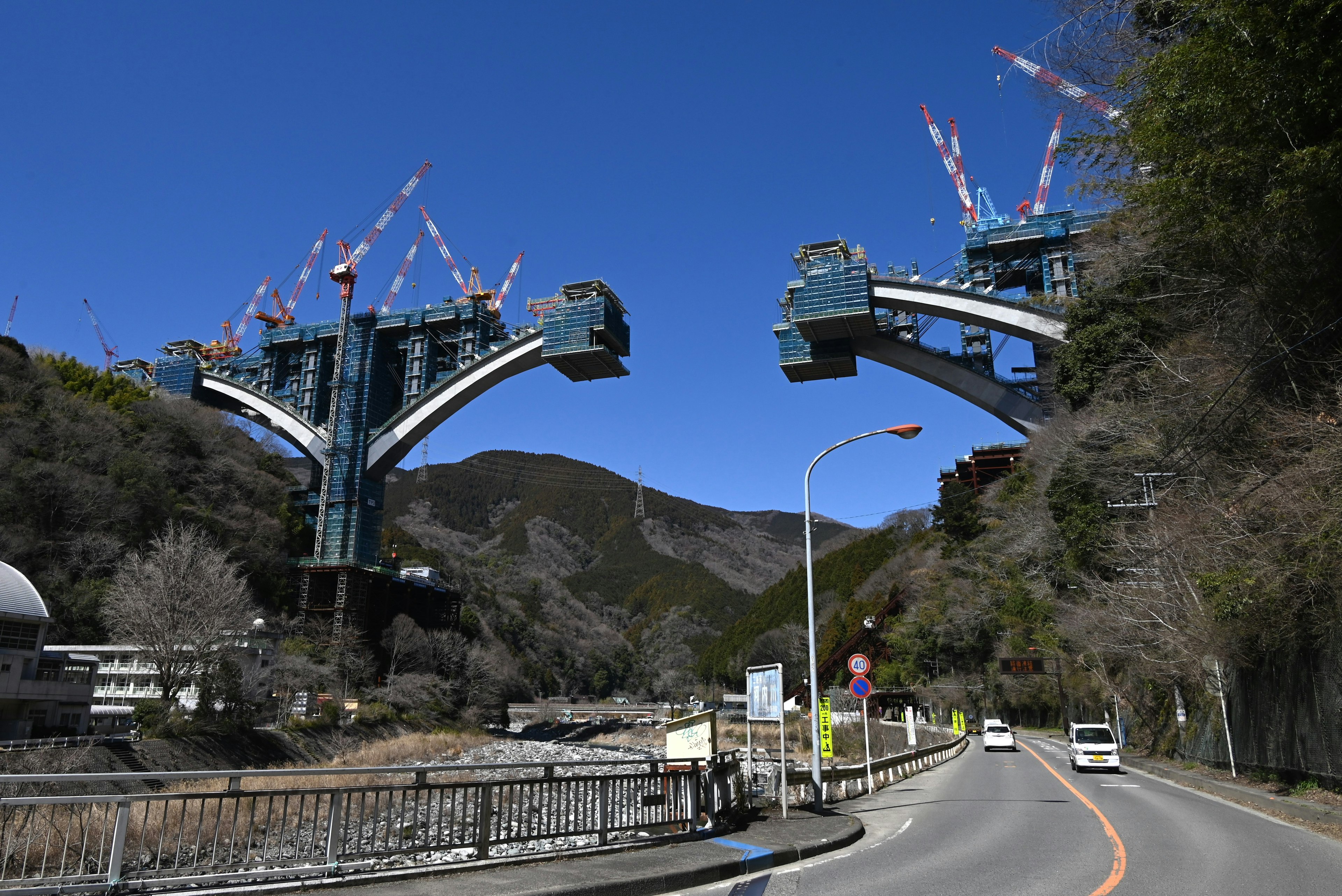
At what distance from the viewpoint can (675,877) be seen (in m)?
9.20

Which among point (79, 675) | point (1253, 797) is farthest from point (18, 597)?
point (1253, 797)

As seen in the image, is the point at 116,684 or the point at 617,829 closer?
the point at 617,829

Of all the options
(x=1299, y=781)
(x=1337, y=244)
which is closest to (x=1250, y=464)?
(x=1337, y=244)

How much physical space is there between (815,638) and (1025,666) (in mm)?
44152

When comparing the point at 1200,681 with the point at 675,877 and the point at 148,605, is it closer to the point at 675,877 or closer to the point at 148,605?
the point at 675,877

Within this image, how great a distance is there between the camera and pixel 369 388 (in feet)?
276

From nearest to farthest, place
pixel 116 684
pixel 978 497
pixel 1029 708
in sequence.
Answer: pixel 116 684
pixel 1029 708
pixel 978 497

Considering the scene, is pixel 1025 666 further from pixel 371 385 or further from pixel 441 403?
pixel 371 385

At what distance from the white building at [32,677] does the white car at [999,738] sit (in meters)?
46.2

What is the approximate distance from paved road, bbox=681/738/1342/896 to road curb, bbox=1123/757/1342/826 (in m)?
0.45

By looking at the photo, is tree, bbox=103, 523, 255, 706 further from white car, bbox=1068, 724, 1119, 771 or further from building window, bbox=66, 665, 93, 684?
white car, bbox=1068, 724, 1119, 771

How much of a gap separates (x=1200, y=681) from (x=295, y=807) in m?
30.1

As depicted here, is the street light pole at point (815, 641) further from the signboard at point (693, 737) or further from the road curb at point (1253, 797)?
the road curb at point (1253, 797)

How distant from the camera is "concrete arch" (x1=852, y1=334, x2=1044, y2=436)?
222 feet
